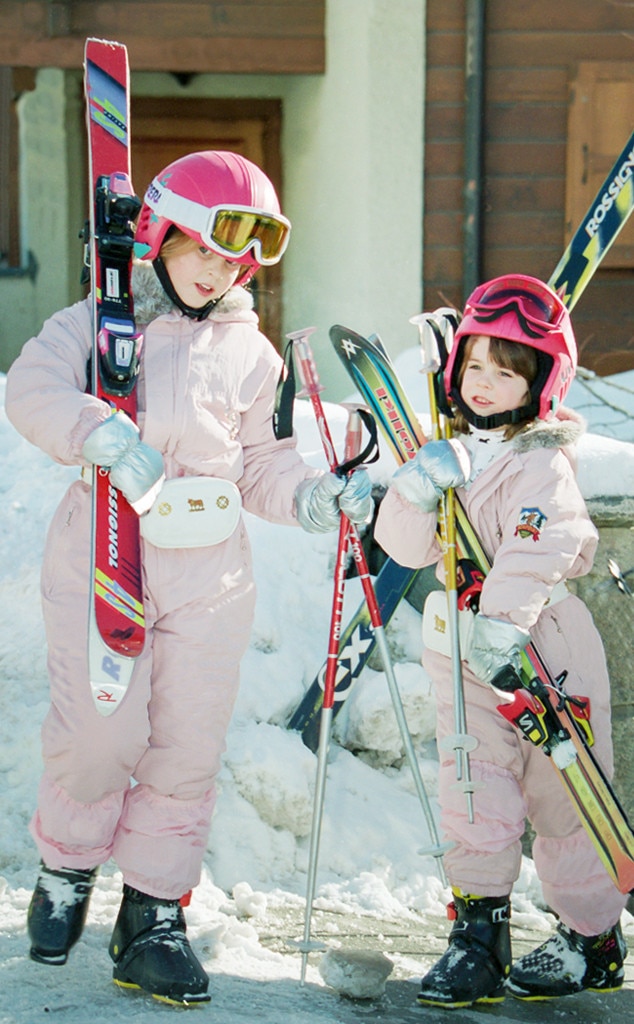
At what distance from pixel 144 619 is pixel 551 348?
111 cm

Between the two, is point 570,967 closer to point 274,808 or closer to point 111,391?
point 274,808

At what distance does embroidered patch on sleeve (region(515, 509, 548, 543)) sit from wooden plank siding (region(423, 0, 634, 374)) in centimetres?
500

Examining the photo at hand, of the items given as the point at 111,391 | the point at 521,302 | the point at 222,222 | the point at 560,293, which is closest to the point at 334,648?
the point at 111,391

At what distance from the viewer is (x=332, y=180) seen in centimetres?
840

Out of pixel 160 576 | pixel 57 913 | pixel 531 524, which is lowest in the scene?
pixel 57 913

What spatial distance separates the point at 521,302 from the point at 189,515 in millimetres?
904

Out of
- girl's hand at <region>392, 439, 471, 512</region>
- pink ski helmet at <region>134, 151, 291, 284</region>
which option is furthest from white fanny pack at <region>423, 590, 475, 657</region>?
pink ski helmet at <region>134, 151, 291, 284</region>

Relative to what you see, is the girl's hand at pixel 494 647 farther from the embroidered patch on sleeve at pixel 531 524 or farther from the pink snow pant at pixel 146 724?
the pink snow pant at pixel 146 724

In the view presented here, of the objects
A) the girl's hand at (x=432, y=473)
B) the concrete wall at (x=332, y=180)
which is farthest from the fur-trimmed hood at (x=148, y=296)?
the concrete wall at (x=332, y=180)

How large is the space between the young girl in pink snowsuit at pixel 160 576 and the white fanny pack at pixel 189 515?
35mm

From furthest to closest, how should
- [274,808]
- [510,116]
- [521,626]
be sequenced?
1. [510,116]
2. [274,808]
3. [521,626]

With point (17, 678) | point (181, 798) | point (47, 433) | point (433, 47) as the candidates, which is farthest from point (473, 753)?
point (433, 47)

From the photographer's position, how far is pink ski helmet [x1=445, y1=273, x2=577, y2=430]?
9.69ft

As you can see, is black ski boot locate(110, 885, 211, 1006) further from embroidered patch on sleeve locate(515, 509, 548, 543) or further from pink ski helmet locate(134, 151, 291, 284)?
pink ski helmet locate(134, 151, 291, 284)
